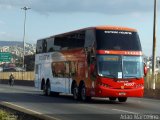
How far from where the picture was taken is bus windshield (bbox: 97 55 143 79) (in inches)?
1029

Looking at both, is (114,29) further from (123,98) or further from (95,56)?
(123,98)

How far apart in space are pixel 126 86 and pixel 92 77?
1.77 meters

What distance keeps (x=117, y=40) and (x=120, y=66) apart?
1.37 metres

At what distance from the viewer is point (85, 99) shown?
92.7 feet

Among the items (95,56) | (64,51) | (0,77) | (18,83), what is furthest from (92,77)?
(0,77)

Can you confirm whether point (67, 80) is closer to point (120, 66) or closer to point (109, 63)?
point (109, 63)

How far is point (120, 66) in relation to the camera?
26250 mm

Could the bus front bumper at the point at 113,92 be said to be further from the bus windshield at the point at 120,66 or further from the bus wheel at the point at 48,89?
the bus wheel at the point at 48,89

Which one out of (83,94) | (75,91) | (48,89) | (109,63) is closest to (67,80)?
(75,91)

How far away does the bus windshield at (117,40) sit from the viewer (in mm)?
26291

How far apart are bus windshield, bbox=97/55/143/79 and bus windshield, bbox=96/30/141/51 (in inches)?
19.2

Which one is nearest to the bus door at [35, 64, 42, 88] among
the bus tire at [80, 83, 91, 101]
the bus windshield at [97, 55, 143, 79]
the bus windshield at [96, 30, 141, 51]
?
the bus tire at [80, 83, 91, 101]

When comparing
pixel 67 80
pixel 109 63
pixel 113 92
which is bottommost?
pixel 113 92

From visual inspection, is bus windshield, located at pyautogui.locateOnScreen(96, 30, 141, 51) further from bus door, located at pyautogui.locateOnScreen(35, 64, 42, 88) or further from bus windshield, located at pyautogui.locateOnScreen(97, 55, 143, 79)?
bus door, located at pyautogui.locateOnScreen(35, 64, 42, 88)
